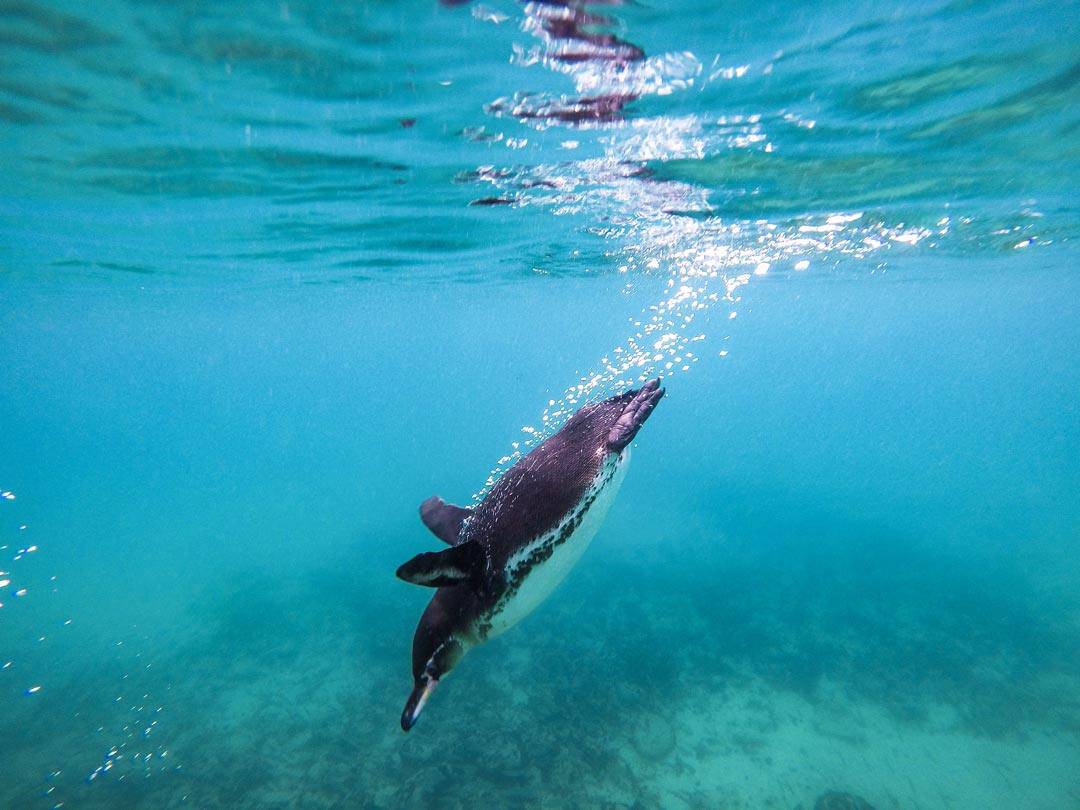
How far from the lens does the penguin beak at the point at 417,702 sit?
1964 millimetres

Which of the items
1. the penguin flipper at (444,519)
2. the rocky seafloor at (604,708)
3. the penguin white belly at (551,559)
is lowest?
the rocky seafloor at (604,708)

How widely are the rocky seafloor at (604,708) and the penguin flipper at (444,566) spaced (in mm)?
8196

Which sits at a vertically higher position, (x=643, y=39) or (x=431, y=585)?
(x=643, y=39)

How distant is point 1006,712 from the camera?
11.0 m

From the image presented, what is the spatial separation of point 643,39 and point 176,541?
103ft

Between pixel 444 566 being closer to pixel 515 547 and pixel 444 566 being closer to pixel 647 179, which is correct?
pixel 515 547

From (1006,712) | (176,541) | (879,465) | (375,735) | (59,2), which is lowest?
(879,465)

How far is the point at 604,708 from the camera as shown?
406 inches

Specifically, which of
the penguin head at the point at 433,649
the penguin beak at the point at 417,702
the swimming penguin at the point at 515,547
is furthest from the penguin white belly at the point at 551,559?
the penguin beak at the point at 417,702

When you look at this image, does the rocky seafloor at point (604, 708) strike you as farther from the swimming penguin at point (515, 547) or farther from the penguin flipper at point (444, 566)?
the penguin flipper at point (444, 566)

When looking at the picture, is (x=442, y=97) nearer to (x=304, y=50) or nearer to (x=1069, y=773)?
(x=304, y=50)

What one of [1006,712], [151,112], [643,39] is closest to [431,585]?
[643,39]

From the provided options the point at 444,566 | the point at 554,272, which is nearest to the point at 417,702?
the point at 444,566

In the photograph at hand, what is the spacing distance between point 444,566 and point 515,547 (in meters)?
0.31
